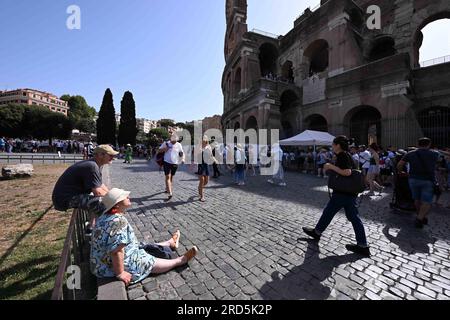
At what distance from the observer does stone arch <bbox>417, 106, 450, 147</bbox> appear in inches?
561

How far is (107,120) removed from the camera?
144ft

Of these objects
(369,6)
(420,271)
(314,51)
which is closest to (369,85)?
(314,51)

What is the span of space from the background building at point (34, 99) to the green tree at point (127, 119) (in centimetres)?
5204

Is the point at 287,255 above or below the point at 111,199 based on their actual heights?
below

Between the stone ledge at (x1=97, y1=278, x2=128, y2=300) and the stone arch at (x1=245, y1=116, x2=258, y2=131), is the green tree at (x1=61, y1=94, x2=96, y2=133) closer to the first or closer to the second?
the stone arch at (x1=245, y1=116, x2=258, y2=131)

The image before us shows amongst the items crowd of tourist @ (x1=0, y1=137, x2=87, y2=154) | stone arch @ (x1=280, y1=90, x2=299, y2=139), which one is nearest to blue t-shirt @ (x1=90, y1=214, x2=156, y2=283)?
stone arch @ (x1=280, y1=90, x2=299, y2=139)

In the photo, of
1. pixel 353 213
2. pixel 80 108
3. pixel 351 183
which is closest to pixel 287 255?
pixel 353 213

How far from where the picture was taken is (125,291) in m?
2.35

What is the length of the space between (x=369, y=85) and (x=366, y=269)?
1755 centimetres

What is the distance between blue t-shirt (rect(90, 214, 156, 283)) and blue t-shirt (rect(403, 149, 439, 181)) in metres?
5.68

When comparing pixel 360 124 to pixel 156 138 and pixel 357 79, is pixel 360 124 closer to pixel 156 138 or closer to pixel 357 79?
pixel 357 79

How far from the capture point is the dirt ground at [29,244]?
2.71 m

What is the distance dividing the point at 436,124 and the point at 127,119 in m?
46.2
